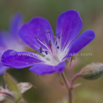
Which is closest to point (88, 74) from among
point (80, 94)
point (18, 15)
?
point (80, 94)

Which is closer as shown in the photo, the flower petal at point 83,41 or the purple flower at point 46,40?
the flower petal at point 83,41

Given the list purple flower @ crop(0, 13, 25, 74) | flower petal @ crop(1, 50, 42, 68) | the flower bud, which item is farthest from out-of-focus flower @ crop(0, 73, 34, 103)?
purple flower @ crop(0, 13, 25, 74)

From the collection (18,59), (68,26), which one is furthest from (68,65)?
(18,59)

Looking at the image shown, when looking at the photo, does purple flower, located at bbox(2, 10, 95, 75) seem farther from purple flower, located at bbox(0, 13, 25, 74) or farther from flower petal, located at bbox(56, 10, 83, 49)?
purple flower, located at bbox(0, 13, 25, 74)

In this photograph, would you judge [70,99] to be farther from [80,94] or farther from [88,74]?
[80,94]

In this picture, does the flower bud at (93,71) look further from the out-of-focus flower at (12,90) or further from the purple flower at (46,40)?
the out-of-focus flower at (12,90)

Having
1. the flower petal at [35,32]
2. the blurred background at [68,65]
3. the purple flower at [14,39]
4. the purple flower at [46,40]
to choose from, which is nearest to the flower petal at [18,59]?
the purple flower at [46,40]
